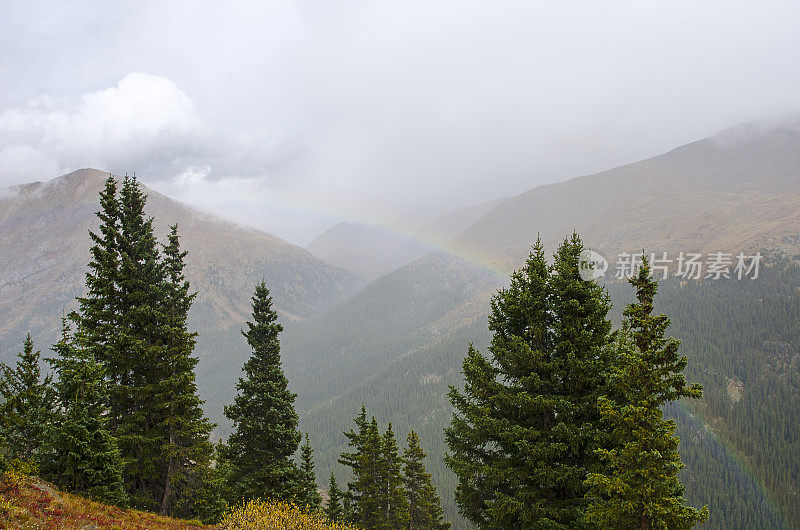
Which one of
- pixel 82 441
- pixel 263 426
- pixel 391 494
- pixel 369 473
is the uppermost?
pixel 82 441

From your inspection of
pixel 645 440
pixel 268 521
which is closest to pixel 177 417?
pixel 268 521

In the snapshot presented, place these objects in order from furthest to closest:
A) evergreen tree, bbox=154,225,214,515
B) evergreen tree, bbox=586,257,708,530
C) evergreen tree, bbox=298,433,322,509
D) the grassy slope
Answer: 1. evergreen tree, bbox=298,433,322,509
2. evergreen tree, bbox=154,225,214,515
3. the grassy slope
4. evergreen tree, bbox=586,257,708,530

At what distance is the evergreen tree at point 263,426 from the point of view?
23219 mm

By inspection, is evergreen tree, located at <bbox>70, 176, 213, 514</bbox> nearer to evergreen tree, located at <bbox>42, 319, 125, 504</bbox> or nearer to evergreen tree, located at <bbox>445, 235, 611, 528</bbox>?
evergreen tree, located at <bbox>42, 319, 125, 504</bbox>

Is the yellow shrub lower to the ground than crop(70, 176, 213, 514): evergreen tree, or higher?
lower

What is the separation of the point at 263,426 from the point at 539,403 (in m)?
16.1

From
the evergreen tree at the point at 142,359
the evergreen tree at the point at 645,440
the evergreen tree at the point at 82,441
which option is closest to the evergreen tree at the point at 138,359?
the evergreen tree at the point at 142,359

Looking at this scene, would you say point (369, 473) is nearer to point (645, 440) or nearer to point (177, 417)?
point (177, 417)

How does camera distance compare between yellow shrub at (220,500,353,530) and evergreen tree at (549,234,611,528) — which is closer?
evergreen tree at (549,234,611,528)

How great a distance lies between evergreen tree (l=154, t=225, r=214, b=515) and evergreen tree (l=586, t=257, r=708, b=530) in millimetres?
17922

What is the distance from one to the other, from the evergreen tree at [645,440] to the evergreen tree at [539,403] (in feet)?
5.18

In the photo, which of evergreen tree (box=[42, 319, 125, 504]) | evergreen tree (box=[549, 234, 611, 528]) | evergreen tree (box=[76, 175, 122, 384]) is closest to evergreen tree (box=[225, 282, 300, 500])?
evergreen tree (box=[76, 175, 122, 384])

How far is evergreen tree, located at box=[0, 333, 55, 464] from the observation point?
1925cm

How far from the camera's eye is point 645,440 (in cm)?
1095
